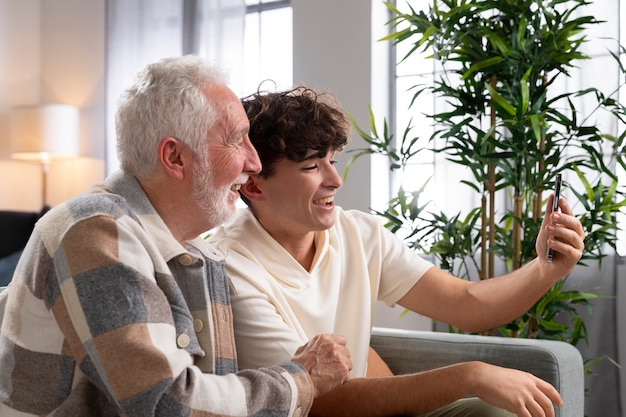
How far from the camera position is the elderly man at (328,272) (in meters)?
1.71

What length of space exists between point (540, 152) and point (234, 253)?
1.36 meters

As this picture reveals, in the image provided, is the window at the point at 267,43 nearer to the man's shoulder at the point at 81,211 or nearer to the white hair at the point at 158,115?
the white hair at the point at 158,115

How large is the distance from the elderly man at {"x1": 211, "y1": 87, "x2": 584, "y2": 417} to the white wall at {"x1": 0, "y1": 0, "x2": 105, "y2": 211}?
3.74 metres

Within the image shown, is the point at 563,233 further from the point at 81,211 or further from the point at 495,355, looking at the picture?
the point at 81,211

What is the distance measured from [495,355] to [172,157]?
1.00 metres

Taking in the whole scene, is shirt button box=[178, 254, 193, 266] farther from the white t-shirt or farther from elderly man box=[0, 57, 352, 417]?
the white t-shirt

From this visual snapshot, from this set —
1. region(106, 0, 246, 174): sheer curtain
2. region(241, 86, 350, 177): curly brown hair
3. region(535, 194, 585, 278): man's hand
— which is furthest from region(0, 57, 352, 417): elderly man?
region(106, 0, 246, 174): sheer curtain

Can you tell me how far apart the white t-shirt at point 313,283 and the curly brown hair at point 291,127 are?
182mm

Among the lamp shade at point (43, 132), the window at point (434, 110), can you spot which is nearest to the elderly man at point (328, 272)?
the window at point (434, 110)

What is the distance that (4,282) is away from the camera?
429cm

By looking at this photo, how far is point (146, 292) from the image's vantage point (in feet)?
3.93

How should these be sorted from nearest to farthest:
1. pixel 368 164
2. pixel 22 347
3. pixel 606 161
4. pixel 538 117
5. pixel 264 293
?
pixel 22 347 → pixel 264 293 → pixel 538 117 → pixel 606 161 → pixel 368 164

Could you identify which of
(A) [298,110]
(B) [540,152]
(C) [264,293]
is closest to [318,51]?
(B) [540,152]

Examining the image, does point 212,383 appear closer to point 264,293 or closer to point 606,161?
point 264,293
